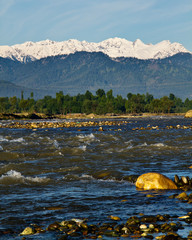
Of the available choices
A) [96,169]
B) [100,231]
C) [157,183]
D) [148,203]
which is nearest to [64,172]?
[96,169]

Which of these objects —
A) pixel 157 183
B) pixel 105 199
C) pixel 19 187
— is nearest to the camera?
pixel 105 199

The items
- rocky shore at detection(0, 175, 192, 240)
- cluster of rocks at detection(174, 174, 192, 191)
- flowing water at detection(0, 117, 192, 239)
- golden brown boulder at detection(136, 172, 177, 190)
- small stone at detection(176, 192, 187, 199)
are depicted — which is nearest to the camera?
rocky shore at detection(0, 175, 192, 240)

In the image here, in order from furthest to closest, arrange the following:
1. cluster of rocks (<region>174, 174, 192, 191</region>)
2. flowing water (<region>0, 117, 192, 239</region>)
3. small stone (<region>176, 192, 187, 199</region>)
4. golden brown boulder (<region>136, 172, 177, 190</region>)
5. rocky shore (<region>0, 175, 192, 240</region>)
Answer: cluster of rocks (<region>174, 174, 192, 191</region>), golden brown boulder (<region>136, 172, 177, 190</region>), small stone (<region>176, 192, 187, 199</region>), flowing water (<region>0, 117, 192, 239</region>), rocky shore (<region>0, 175, 192, 240</region>)

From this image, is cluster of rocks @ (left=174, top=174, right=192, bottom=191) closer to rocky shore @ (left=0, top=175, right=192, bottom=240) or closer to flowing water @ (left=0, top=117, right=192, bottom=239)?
flowing water @ (left=0, top=117, right=192, bottom=239)

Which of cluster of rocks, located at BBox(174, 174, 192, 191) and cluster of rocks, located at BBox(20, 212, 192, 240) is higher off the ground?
cluster of rocks, located at BBox(174, 174, 192, 191)

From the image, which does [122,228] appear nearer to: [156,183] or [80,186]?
[156,183]

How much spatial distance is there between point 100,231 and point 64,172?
11645 mm

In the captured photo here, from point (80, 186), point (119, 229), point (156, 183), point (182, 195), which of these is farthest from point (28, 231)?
point (156, 183)

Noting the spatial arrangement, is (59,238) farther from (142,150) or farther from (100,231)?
(142,150)

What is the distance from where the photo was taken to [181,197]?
51.2 ft

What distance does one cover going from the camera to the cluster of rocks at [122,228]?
37.5 ft

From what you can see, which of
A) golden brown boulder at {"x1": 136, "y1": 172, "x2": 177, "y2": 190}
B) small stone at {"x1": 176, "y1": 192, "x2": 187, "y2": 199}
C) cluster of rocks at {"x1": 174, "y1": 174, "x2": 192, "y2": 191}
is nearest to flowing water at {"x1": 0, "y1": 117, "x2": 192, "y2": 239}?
small stone at {"x1": 176, "y1": 192, "x2": 187, "y2": 199}

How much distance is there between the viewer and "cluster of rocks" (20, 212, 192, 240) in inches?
450

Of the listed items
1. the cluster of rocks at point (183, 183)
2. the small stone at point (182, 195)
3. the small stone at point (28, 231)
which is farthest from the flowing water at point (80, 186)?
the cluster of rocks at point (183, 183)
